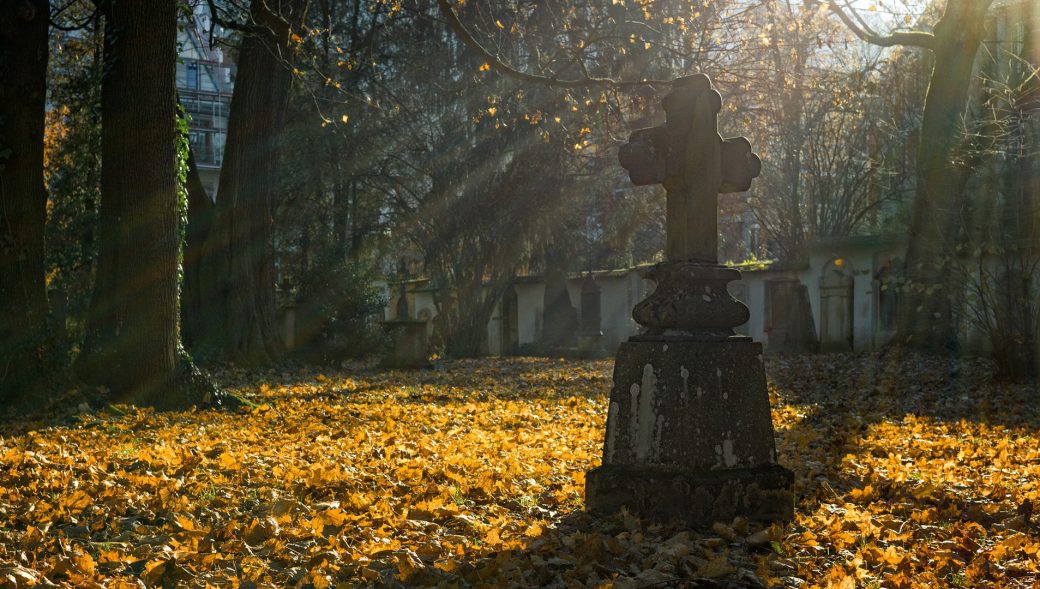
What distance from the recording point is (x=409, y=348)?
19.6 metres

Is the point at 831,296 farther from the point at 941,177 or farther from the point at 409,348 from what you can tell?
the point at 409,348

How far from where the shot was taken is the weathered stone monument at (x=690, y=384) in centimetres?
490

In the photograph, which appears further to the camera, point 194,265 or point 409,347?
point 409,347

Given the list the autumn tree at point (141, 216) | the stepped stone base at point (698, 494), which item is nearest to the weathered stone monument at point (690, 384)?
the stepped stone base at point (698, 494)

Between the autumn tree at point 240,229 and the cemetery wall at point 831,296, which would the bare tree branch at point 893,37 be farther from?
the autumn tree at point 240,229

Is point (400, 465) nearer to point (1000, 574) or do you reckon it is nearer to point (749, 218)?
point (1000, 574)

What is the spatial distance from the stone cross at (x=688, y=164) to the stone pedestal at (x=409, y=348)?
14.5 m

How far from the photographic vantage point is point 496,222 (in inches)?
991

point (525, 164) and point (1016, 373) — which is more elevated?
point (525, 164)

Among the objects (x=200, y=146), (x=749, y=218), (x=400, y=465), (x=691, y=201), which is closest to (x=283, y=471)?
(x=400, y=465)

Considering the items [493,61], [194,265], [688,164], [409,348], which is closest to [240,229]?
[194,265]

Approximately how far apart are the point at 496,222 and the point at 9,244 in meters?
16.2

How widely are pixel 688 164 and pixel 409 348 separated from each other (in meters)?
14.7

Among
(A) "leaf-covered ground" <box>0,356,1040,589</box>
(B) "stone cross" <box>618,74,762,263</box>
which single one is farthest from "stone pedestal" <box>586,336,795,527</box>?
(B) "stone cross" <box>618,74,762,263</box>
